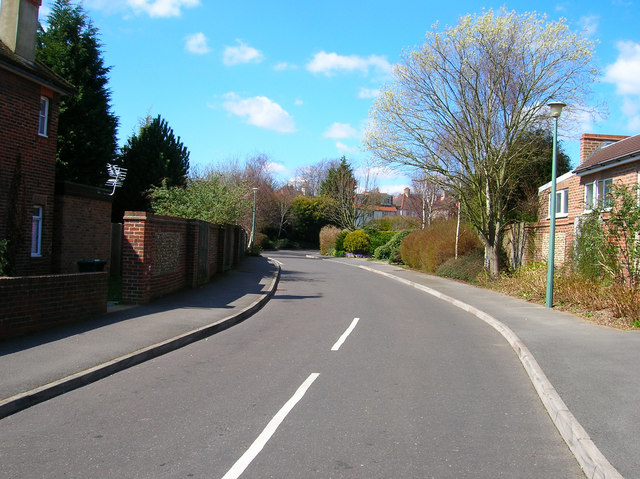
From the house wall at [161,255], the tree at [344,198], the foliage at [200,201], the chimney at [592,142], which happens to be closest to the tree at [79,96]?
the foliage at [200,201]

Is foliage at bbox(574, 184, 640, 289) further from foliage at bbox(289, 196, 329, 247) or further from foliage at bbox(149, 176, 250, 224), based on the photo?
foliage at bbox(289, 196, 329, 247)

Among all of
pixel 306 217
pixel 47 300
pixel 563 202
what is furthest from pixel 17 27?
pixel 306 217

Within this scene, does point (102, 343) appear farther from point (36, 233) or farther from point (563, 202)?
point (563, 202)

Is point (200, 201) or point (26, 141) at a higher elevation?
point (26, 141)

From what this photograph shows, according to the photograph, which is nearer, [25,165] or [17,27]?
[25,165]

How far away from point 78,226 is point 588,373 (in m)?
15.0

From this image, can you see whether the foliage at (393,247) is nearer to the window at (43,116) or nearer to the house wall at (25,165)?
the house wall at (25,165)

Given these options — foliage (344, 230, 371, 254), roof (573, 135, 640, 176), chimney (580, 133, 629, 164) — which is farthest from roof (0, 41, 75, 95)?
foliage (344, 230, 371, 254)

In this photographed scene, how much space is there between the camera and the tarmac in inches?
199

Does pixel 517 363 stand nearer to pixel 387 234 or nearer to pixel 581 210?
pixel 581 210

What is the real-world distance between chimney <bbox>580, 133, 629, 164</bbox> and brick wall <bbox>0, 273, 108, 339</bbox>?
57.6 ft

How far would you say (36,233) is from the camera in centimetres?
1527

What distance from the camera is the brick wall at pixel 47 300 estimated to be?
8.29 meters

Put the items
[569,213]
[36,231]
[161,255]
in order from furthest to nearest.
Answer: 1. [569,213]
2. [36,231]
3. [161,255]
